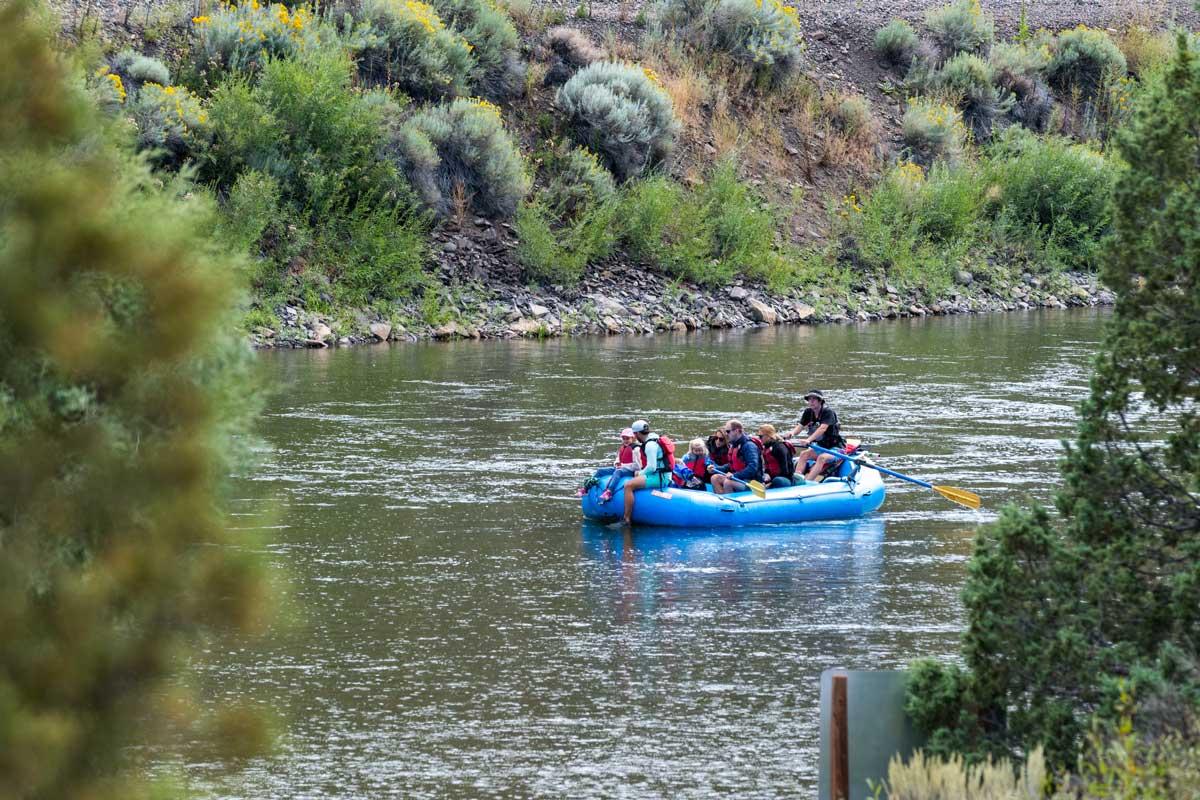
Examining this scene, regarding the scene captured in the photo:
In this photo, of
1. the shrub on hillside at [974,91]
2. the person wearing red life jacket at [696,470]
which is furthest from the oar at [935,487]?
the shrub on hillside at [974,91]

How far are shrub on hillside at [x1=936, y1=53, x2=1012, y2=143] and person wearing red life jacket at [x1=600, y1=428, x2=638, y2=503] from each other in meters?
34.0

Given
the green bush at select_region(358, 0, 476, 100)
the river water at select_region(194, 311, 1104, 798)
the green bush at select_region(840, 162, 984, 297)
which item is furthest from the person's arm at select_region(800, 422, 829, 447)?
the green bush at select_region(840, 162, 984, 297)

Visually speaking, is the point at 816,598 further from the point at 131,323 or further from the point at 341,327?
the point at 341,327

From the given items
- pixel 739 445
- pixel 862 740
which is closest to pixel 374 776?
pixel 862 740

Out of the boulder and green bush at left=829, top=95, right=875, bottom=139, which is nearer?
the boulder

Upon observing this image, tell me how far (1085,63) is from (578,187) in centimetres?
2090

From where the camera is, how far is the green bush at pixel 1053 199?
4553 centimetres

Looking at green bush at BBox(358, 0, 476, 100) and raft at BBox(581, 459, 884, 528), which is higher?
green bush at BBox(358, 0, 476, 100)

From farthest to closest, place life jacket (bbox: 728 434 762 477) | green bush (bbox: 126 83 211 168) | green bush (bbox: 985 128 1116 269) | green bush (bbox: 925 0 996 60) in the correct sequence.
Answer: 1. green bush (bbox: 925 0 996 60)
2. green bush (bbox: 985 128 1116 269)
3. green bush (bbox: 126 83 211 168)
4. life jacket (bbox: 728 434 762 477)

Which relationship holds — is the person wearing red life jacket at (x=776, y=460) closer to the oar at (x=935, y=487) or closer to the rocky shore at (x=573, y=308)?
the oar at (x=935, y=487)

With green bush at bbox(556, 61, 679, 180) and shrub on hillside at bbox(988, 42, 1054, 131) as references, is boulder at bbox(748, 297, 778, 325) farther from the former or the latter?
shrub on hillside at bbox(988, 42, 1054, 131)

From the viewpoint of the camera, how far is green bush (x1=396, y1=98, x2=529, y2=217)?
37.9 m

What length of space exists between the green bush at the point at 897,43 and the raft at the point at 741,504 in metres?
33.5

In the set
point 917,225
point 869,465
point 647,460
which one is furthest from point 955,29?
point 647,460
